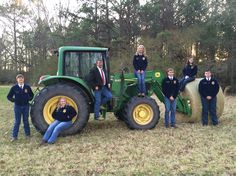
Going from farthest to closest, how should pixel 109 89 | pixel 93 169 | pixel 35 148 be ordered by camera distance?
pixel 109 89 → pixel 35 148 → pixel 93 169

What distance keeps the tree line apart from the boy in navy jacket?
41.2 feet

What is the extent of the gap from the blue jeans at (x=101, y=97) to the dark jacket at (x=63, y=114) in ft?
2.64

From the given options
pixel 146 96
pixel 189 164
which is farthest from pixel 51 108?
pixel 189 164

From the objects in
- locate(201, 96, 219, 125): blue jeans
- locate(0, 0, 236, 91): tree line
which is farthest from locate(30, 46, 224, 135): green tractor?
locate(0, 0, 236, 91): tree line

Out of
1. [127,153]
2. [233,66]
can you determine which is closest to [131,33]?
[233,66]

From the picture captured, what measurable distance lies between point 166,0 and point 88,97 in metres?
22.6

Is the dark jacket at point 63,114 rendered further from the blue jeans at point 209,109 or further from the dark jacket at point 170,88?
the blue jeans at point 209,109

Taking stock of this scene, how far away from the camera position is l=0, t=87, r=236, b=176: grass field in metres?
6.04

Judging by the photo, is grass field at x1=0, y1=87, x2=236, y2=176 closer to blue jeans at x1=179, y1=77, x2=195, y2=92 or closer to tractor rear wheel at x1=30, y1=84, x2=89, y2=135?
tractor rear wheel at x1=30, y1=84, x2=89, y2=135

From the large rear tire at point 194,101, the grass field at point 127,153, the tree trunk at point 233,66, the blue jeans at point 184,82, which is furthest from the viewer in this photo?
the tree trunk at point 233,66

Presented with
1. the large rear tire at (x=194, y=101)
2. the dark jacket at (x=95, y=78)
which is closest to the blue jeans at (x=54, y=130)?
the dark jacket at (x=95, y=78)

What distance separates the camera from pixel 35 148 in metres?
7.71

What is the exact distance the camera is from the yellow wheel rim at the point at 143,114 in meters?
9.55

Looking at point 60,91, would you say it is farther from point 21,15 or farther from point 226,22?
point 21,15
